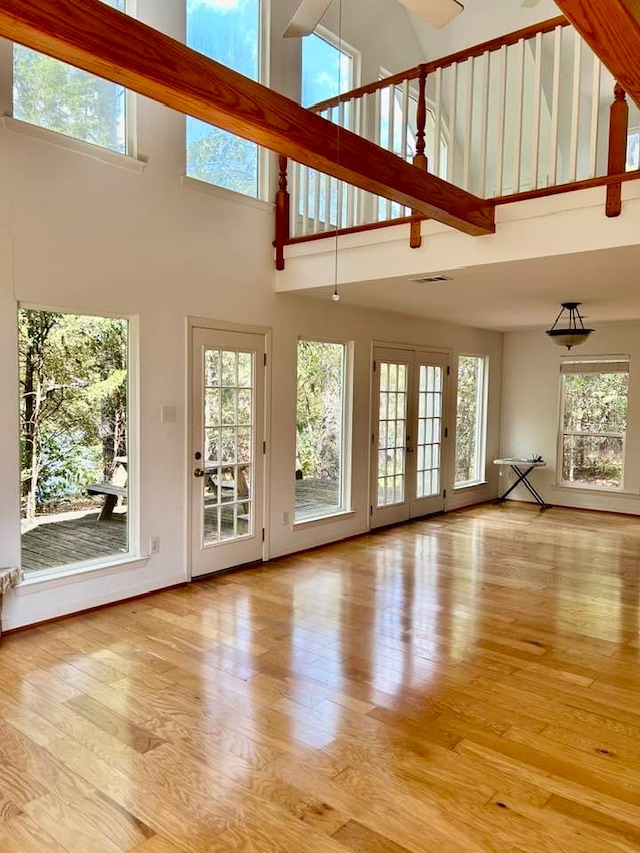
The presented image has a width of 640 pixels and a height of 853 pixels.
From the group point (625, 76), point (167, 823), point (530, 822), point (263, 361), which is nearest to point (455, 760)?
point (530, 822)

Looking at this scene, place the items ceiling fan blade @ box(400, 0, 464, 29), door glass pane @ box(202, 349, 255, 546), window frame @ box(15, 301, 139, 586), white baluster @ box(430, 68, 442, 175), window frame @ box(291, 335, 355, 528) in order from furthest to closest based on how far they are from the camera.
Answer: window frame @ box(291, 335, 355, 528), door glass pane @ box(202, 349, 255, 546), window frame @ box(15, 301, 139, 586), white baluster @ box(430, 68, 442, 175), ceiling fan blade @ box(400, 0, 464, 29)

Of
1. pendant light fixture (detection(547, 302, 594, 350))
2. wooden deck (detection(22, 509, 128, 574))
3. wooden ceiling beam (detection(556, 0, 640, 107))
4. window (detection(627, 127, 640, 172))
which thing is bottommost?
wooden deck (detection(22, 509, 128, 574))

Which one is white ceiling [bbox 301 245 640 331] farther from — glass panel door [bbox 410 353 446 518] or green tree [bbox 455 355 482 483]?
green tree [bbox 455 355 482 483]

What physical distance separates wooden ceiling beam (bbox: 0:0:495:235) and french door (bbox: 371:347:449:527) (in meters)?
3.49

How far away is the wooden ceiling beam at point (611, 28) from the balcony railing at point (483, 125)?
2.07 feet

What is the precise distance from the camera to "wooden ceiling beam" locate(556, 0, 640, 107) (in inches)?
60.6

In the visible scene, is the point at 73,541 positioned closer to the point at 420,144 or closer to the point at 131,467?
the point at 131,467

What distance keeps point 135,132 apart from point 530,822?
438cm

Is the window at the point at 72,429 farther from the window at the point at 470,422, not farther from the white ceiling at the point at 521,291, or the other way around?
the window at the point at 470,422

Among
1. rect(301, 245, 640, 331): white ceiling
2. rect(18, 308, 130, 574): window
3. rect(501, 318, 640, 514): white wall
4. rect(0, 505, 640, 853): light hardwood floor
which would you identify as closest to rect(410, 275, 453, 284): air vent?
rect(301, 245, 640, 331): white ceiling

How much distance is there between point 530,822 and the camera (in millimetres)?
2074

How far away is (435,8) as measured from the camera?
A: 2701mm

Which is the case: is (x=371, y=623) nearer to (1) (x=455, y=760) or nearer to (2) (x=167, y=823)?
(1) (x=455, y=760)


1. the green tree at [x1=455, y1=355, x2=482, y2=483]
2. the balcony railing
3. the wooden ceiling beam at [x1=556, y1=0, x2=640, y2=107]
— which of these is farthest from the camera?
the green tree at [x1=455, y1=355, x2=482, y2=483]
